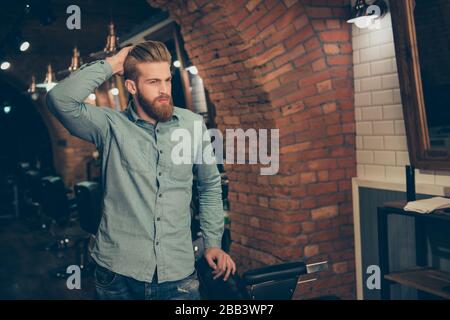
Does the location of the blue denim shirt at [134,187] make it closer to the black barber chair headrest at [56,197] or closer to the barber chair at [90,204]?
the barber chair at [90,204]

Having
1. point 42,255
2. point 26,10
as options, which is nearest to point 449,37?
point 26,10

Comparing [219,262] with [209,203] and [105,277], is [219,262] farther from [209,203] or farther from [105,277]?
[105,277]

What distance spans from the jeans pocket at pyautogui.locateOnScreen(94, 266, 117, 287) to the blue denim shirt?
2 centimetres

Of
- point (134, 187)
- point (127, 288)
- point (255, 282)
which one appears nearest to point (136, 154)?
point (134, 187)

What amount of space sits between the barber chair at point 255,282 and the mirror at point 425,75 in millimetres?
1253

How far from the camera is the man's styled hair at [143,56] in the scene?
6.25 feet

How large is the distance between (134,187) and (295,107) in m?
1.83

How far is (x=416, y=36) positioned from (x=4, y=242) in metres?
6.38

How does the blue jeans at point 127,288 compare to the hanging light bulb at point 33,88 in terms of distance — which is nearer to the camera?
the blue jeans at point 127,288

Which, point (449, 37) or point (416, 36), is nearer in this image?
point (449, 37)

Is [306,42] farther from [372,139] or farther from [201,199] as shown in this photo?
[201,199]

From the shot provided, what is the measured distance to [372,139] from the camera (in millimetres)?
3402

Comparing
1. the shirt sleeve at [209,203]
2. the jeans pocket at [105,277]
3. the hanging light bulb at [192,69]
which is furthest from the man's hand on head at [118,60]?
the hanging light bulb at [192,69]

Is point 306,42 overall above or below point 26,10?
below
